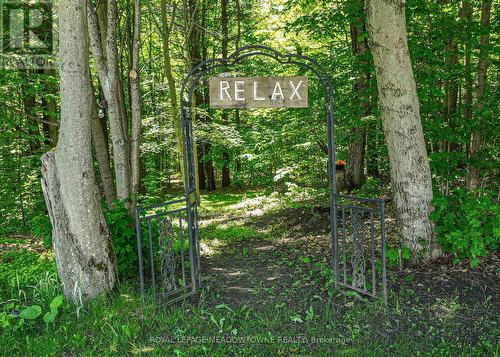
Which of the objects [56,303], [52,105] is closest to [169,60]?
[52,105]

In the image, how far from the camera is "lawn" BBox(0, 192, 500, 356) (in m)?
3.43

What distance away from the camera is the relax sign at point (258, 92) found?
175 inches

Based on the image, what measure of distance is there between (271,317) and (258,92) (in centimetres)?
243

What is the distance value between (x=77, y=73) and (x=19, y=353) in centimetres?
271

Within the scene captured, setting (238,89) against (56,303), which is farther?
(238,89)

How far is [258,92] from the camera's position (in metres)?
4.46

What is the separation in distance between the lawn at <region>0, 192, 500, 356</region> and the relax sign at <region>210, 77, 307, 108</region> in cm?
221

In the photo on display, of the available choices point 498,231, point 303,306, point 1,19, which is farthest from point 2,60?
point 498,231

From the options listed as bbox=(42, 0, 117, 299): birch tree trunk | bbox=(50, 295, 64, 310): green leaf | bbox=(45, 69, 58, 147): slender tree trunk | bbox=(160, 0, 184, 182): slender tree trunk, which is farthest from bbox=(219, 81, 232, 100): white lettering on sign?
→ bbox=(45, 69, 58, 147): slender tree trunk

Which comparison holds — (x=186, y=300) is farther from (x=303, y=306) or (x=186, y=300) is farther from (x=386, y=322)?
(x=386, y=322)

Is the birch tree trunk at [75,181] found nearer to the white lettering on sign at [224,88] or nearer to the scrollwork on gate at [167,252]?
the scrollwork on gate at [167,252]

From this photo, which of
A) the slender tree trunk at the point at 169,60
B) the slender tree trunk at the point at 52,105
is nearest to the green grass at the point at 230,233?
the slender tree trunk at the point at 169,60

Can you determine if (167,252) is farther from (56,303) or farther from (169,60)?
(169,60)

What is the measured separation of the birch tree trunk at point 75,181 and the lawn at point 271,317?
0.31 meters
